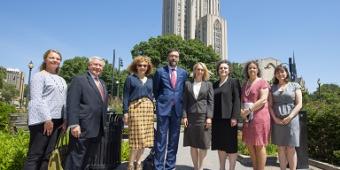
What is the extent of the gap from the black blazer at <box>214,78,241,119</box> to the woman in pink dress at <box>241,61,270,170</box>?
0.14 m

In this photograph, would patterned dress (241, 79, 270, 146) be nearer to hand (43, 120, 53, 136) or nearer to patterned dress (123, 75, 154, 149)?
patterned dress (123, 75, 154, 149)

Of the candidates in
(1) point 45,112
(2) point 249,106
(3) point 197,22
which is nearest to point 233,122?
(2) point 249,106

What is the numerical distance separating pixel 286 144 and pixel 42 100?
4211 mm

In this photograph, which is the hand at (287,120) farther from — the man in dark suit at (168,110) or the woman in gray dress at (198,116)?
the man in dark suit at (168,110)

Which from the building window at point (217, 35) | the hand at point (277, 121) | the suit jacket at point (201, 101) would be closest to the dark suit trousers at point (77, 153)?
the suit jacket at point (201, 101)

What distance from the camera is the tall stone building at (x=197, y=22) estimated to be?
4240 inches

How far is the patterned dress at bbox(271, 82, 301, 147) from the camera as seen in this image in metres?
5.63

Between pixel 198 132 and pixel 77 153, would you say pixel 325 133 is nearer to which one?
pixel 198 132

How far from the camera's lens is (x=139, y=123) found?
17.5 ft

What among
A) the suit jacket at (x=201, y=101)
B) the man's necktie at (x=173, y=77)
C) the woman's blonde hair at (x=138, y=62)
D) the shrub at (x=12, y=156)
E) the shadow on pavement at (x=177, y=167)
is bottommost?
the shadow on pavement at (x=177, y=167)

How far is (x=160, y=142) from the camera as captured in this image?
5.47 metres

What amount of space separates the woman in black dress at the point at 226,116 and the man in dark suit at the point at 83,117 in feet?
6.93

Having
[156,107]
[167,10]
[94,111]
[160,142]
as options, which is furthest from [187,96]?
[167,10]

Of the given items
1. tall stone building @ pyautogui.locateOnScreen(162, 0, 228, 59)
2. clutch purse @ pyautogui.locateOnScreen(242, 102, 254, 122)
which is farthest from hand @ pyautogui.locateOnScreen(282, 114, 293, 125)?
tall stone building @ pyautogui.locateOnScreen(162, 0, 228, 59)
